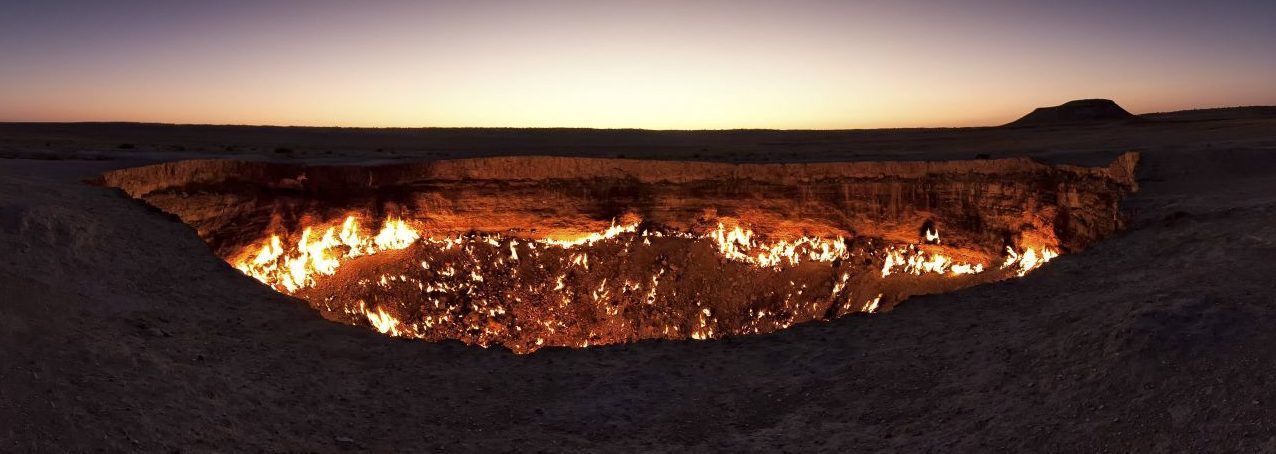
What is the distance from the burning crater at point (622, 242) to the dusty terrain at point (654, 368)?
7093 mm

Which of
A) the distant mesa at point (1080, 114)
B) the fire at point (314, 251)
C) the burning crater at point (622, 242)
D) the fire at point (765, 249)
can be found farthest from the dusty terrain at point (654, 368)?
the distant mesa at point (1080, 114)

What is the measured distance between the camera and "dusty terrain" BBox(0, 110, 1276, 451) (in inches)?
216

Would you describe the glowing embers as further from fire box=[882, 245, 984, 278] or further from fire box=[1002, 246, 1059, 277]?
fire box=[1002, 246, 1059, 277]

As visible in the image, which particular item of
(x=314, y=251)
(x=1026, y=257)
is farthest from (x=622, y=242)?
(x=1026, y=257)

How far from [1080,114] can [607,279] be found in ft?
218

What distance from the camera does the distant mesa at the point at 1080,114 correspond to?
2621 inches

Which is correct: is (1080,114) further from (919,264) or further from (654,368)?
(654,368)

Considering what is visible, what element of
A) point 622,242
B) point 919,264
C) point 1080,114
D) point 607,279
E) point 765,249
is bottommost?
point 607,279

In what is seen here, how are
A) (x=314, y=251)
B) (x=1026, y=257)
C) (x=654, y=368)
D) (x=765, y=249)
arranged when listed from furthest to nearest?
(x=765, y=249) → (x=314, y=251) → (x=1026, y=257) → (x=654, y=368)

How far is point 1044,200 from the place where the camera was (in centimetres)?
1549

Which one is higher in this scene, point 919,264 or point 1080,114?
point 1080,114

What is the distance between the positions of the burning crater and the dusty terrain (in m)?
7.09

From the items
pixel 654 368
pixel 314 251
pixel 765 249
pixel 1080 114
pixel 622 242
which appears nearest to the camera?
pixel 654 368

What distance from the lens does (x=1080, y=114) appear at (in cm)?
6931
